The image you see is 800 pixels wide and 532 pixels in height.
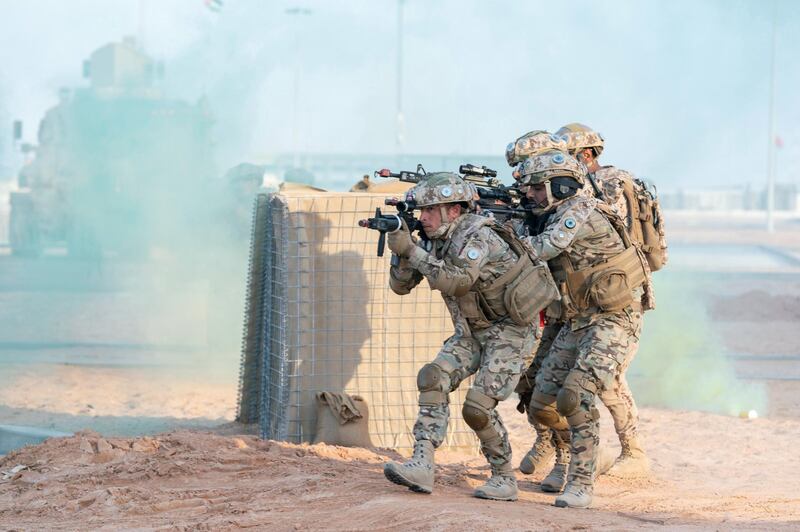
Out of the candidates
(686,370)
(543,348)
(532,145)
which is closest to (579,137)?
(532,145)

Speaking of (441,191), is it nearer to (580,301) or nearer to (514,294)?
(514,294)

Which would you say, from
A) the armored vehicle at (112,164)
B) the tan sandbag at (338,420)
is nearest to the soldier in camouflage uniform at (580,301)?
the tan sandbag at (338,420)

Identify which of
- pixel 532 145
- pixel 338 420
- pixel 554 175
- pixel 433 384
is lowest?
pixel 338 420

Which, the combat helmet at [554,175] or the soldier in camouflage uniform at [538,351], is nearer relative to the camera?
the combat helmet at [554,175]

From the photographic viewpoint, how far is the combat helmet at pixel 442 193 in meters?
6.25

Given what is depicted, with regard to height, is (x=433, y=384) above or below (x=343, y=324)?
below

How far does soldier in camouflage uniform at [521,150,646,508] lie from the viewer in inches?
256

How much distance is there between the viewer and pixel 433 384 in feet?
20.7

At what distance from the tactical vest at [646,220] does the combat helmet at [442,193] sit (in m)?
1.30

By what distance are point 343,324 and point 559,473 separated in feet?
5.95

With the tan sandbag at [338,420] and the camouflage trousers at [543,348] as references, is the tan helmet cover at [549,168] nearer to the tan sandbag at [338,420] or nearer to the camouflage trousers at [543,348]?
the camouflage trousers at [543,348]

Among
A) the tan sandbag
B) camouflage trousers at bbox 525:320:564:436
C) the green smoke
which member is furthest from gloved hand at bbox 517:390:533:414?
the green smoke

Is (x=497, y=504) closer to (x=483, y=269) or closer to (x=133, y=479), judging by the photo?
(x=483, y=269)

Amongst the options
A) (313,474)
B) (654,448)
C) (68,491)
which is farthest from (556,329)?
(68,491)
